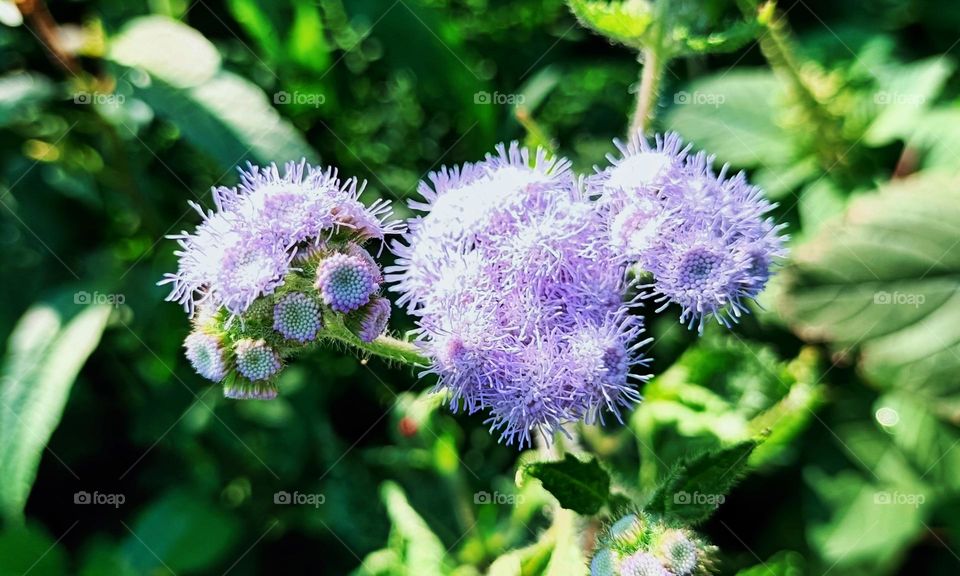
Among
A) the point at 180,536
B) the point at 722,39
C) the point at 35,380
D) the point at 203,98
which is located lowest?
the point at 180,536

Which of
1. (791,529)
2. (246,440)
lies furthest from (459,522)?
(791,529)

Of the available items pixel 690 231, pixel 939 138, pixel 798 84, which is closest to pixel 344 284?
pixel 690 231

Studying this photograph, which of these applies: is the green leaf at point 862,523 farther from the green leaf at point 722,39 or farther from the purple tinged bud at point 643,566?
the green leaf at point 722,39

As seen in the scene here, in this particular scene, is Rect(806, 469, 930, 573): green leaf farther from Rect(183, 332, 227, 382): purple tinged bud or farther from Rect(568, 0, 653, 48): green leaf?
Rect(183, 332, 227, 382): purple tinged bud

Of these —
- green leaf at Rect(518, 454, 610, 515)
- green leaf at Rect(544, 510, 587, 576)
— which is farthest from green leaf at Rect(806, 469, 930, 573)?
green leaf at Rect(518, 454, 610, 515)

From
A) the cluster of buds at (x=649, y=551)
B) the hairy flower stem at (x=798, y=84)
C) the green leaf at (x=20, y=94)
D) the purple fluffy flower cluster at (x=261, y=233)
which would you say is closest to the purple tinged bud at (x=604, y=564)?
the cluster of buds at (x=649, y=551)

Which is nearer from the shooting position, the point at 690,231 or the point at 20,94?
the point at 690,231

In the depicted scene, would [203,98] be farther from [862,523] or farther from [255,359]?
[862,523]

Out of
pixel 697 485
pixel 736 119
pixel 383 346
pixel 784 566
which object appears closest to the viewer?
pixel 697 485
